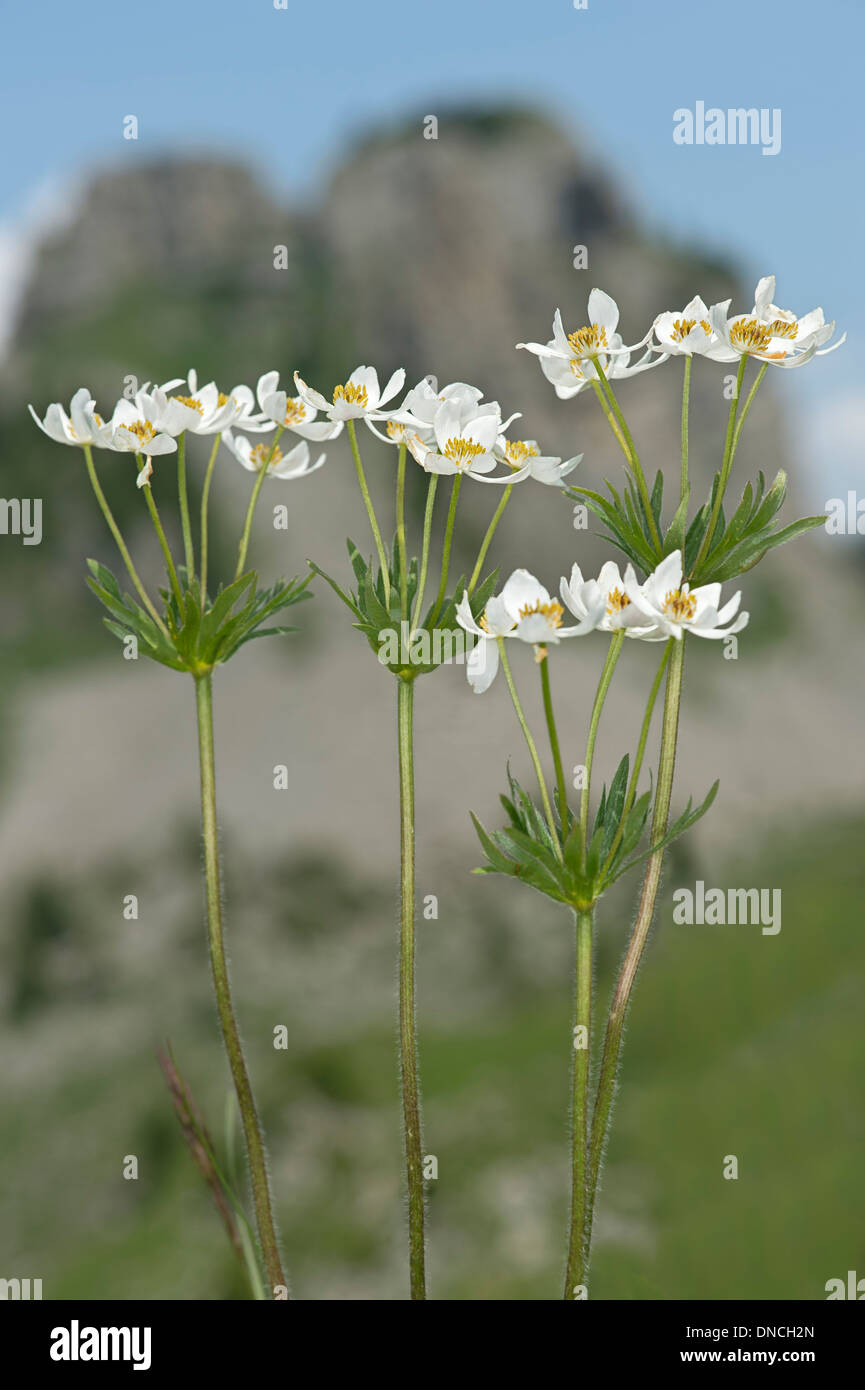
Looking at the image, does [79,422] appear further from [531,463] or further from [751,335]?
[751,335]

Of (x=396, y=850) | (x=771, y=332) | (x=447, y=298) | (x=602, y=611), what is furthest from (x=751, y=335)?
(x=447, y=298)

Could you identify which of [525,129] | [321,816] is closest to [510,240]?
[525,129]

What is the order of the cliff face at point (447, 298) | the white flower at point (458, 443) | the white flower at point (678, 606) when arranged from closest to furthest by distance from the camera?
the white flower at point (678, 606), the white flower at point (458, 443), the cliff face at point (447, 298)

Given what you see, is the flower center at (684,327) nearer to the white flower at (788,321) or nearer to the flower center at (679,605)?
the white flower at (788,321)

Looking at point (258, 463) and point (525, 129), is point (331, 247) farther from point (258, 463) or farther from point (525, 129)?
point (258, 463)

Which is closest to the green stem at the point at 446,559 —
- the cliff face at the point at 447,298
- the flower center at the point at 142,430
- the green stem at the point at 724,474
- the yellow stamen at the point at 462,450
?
the yellow stamen at the point at 462,450

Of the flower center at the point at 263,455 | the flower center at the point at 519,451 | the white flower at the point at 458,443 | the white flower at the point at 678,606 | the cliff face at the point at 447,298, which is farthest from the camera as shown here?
the cliff face at the point at 447,298

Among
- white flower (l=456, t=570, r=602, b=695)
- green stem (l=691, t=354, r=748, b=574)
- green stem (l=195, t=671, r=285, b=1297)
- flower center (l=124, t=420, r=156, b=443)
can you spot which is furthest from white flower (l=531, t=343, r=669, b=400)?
green stem (l=195, t=671, r=285, b=1297)
